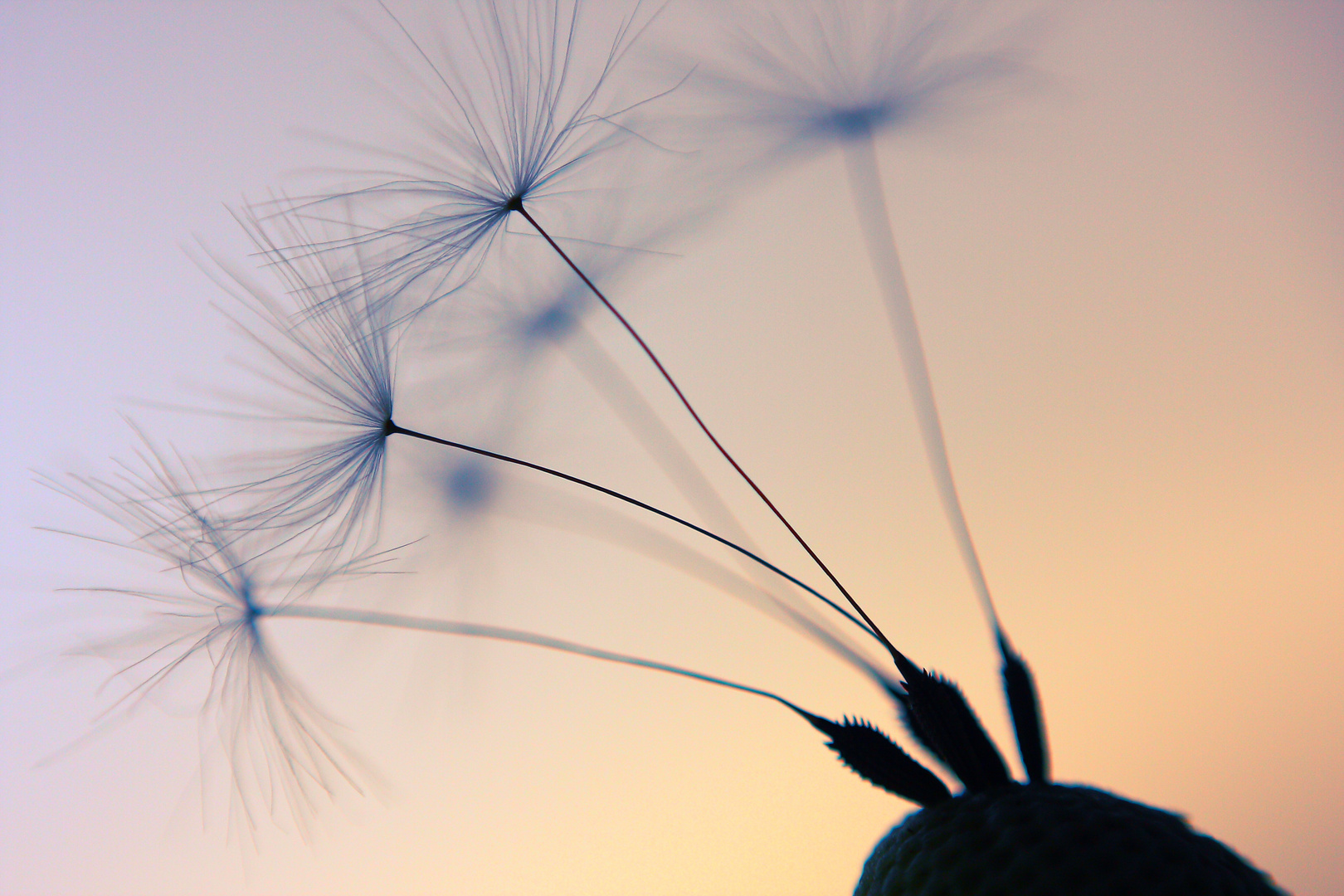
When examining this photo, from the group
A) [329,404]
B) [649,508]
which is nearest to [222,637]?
[329,404]

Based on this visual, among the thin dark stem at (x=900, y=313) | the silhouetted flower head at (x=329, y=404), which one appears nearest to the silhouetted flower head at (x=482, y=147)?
the silhouetted flower head at (x=329, y=404)

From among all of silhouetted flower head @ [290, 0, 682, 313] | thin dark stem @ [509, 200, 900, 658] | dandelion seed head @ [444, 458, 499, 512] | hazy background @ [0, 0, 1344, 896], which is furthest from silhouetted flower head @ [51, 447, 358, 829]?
thin dark stem @ [509, 200, 900, 658]

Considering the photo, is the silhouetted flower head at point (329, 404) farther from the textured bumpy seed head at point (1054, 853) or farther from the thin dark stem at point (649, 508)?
the textured bumpy seed head at point (1054, 853)

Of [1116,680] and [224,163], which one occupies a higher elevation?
[224,163]

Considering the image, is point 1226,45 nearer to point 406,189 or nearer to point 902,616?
point 902,616

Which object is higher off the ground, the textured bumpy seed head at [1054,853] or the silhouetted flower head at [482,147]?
the silhouetted flower head at [482,147]

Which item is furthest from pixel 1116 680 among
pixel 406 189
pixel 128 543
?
pixel 128 543
